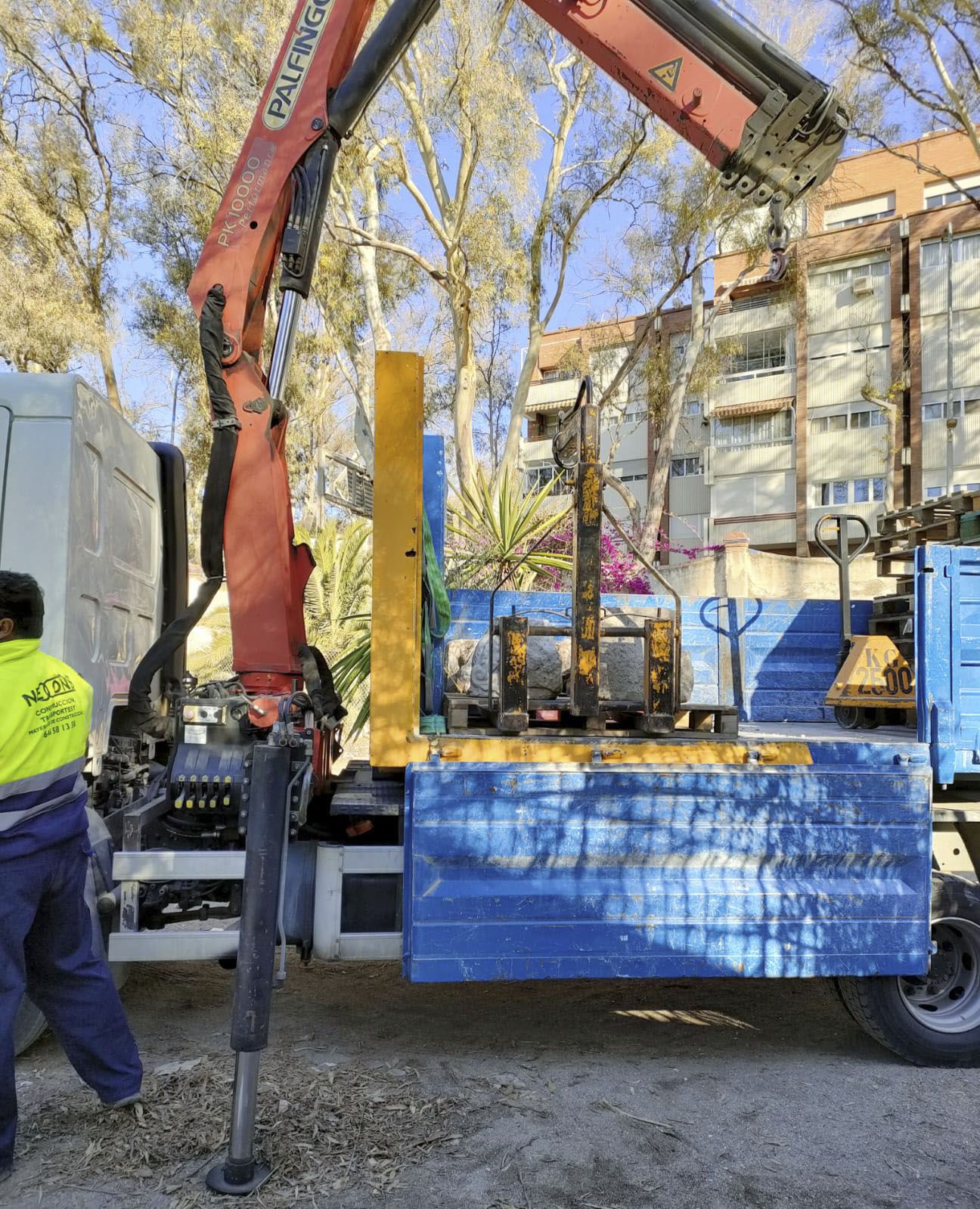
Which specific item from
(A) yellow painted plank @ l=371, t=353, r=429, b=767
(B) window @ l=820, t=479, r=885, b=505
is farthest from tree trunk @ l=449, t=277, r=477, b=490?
(B) window @ l=820, t=479, r=885, b=505

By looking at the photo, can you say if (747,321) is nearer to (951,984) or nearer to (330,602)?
(330,602)

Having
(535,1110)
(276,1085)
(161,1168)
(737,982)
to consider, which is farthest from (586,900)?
(737,982)

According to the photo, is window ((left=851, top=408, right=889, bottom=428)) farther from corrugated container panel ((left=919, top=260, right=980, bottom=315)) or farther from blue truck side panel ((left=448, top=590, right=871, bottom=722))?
blue truck side panel ((left=448, top=590, right=871, bottom=722))

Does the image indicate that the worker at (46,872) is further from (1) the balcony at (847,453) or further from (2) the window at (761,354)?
(2) the window at (761,354)

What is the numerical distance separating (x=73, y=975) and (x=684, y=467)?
1220 inches

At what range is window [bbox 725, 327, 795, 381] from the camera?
29750 millimetres

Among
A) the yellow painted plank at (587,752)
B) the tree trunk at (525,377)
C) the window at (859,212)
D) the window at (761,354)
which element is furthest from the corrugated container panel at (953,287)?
the yellow painted plank at (587,752)

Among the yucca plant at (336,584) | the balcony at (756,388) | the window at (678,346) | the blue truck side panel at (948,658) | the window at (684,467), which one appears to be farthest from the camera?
the window at (684,467)

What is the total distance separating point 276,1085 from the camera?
3398mm

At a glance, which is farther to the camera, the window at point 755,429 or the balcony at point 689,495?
the balcony at point 689,495

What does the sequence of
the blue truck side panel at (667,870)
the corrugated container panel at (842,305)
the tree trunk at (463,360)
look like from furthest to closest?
the corrugated container panel at (842,305) → the tree trunk at (463,360) → the blue truck side panel at (667,870)

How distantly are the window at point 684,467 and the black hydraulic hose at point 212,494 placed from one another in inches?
1139

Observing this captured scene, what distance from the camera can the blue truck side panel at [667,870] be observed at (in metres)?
3.33

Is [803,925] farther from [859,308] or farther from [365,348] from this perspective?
[859,308]
